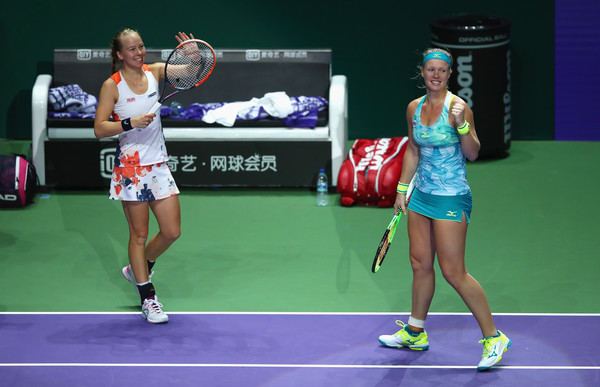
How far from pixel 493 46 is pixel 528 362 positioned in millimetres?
5075

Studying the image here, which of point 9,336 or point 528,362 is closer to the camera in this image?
point 528,362

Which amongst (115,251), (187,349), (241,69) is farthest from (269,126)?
(187,349)

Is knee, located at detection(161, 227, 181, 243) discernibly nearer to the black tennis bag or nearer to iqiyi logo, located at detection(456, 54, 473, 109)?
the black tennis bag

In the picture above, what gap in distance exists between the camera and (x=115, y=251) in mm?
7699

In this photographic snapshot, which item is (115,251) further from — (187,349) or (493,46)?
(493,46)

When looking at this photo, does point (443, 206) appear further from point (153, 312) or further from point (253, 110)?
point (253, 110)

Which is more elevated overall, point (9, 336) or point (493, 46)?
point (493, 46)

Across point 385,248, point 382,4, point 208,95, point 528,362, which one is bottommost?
point 528,362

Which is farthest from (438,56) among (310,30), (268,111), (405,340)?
(310,30)

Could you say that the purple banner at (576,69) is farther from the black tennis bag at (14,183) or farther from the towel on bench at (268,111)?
the black tennis bag at (14,183)

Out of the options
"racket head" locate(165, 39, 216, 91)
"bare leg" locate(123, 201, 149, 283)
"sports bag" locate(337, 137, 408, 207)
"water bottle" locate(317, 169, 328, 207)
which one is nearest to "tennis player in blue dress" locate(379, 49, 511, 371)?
"racket head" locate(165, 39, 216, 91)

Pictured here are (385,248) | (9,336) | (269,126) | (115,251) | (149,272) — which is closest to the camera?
(385,248)

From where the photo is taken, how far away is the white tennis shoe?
6.23 m

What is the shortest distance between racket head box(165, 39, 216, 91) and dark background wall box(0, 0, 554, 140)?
4.67 meters
